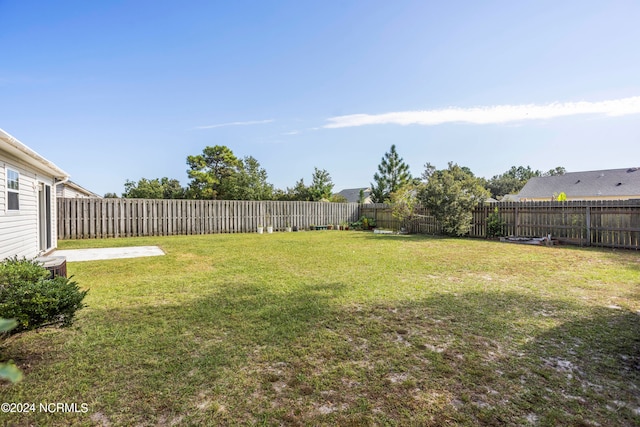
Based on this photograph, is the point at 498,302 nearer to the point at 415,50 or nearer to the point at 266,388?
the point at 266,388

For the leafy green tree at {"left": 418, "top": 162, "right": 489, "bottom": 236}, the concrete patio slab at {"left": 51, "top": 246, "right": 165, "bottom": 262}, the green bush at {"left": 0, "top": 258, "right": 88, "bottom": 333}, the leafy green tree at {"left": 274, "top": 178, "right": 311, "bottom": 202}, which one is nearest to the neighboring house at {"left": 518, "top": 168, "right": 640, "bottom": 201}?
the leafy green tree at {"left": 418, "top": 162, "right": 489, "bottom": 236}

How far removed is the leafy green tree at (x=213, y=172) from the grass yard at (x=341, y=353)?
22862 mm

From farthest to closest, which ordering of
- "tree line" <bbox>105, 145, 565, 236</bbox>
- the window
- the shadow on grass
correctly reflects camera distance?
"tree line" <bbox>105, 145, 565, 236</bbox> < the window < the shadow on grass

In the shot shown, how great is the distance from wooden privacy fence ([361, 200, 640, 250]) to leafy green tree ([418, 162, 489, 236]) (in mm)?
616

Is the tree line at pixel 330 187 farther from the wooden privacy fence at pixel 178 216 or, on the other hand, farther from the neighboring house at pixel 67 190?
the neighboring house at pixel 67 190

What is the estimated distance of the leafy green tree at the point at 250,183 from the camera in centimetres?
2517

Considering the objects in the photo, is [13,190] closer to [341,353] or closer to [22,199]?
[22,199]

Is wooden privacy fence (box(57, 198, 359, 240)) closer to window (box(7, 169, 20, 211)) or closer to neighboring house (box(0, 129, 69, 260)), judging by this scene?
neighboring house (box(0, 129, 69, 260))

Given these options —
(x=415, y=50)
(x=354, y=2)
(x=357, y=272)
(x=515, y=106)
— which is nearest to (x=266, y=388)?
(x=357, y=272)

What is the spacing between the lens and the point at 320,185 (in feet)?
82.4

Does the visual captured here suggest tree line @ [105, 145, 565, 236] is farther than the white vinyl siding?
Yes

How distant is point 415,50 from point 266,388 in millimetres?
10748

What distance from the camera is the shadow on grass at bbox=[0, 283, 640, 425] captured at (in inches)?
79.9

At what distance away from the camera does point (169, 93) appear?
13289 millimetres
